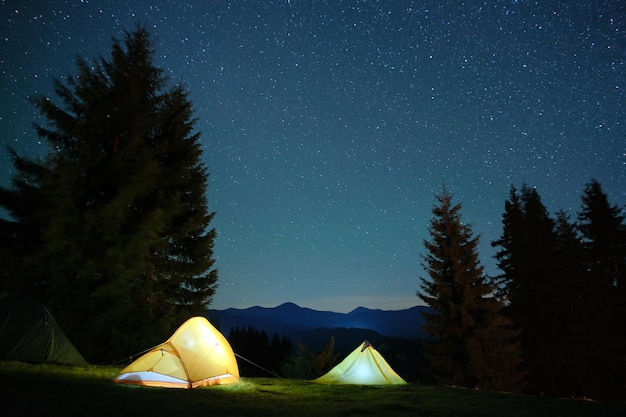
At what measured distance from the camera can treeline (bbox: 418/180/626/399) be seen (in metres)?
22.6

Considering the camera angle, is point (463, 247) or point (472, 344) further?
point (463, 247)

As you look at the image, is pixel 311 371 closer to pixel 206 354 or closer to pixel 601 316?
pixel 206 354

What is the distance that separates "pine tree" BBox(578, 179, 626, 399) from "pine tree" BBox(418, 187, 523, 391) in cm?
667

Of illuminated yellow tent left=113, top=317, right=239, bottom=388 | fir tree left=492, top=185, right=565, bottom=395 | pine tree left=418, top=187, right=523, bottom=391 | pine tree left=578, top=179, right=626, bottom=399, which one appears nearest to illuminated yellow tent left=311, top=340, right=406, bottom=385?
illuminated yellow tent left=113, top=317, right=239, bottom=388

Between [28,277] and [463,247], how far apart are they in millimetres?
21424

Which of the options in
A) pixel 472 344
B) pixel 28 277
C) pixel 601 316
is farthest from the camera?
pixel 601 316

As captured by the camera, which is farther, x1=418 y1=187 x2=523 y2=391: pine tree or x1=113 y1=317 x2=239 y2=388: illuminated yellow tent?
x1=418 y1=187 x2=523 y2=391: pine tree

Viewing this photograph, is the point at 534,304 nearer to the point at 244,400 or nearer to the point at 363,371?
the point at 363,371

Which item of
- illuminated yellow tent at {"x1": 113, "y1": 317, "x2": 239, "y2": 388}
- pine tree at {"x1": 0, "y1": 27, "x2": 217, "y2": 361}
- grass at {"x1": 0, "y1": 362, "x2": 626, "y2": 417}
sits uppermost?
pine tree at {"x1": 0, "y1": 27, "x2": 217, "y2": 361}

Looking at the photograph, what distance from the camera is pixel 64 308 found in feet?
48.2

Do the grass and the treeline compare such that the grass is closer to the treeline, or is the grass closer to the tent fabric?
the tent fabric

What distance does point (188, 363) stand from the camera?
34.5ft

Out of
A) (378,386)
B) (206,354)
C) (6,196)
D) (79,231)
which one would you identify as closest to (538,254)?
(378,386)

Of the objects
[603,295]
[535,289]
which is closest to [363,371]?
[535,289]
